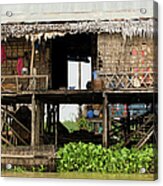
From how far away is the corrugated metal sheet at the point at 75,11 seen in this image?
3020 millimetres

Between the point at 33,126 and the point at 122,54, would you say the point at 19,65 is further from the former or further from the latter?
the point at 122,54

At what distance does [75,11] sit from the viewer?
10.1 feet

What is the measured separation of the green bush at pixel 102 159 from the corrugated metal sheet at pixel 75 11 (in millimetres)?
497

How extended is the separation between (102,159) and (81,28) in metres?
0.51

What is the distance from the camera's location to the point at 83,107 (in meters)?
3.08

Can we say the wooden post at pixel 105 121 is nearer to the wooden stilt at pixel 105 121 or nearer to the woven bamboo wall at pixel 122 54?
the wooden stilt at pixel 105 121

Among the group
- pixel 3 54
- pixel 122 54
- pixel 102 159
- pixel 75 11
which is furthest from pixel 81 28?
pixel 102 159

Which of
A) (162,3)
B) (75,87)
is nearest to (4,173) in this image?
(75,87)

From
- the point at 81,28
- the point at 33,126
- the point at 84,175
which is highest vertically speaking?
the point at 81,28

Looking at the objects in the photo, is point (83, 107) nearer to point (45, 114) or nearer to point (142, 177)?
point (45, 114)

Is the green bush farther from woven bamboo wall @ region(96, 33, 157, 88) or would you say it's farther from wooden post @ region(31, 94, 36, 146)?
woven bamboo wall @ region(96, 33, 157, 88)

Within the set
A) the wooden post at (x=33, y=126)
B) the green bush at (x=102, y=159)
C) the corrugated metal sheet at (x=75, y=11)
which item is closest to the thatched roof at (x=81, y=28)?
the corrugated metal sheet at (x=75, y=11)

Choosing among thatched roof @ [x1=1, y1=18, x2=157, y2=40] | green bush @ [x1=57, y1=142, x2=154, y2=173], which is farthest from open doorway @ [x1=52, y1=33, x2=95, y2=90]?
green bush @ [x1=57, y1=142, x2=154, y2=173]

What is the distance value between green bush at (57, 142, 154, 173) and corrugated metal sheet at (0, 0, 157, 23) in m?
0.50
